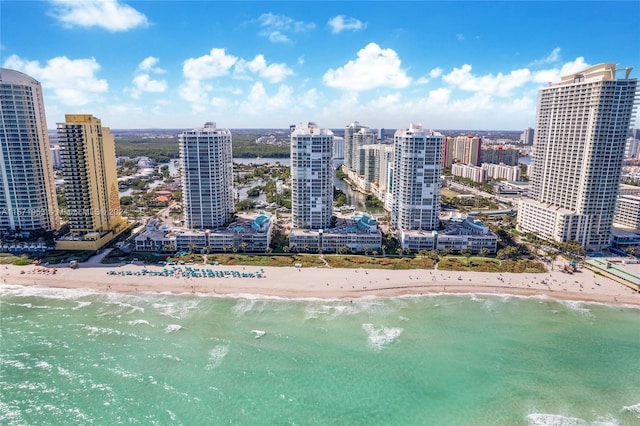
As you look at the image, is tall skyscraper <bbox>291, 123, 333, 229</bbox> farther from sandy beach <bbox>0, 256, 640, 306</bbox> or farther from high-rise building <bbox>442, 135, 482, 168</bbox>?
high-rise building <bbox>442, 135, 482, 168</bbox>

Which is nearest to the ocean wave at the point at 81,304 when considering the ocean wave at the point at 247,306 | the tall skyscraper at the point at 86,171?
the ocean wave at the point at 247,306

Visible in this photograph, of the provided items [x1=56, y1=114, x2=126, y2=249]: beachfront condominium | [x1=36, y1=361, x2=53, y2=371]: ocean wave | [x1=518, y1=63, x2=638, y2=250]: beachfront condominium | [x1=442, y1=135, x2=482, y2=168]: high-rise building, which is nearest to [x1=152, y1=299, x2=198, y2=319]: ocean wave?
[x1=36, y1=361, x2=53, y2=371]: ocean wave

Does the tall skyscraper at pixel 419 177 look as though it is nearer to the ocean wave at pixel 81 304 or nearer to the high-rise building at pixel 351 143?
the ocean wave at pixel 81 304

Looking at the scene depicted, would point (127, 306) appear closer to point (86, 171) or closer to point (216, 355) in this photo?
point (216, 355)

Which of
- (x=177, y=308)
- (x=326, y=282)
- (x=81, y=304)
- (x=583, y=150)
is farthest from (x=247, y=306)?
(x=583, y=150)

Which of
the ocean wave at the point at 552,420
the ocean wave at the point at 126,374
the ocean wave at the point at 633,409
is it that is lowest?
the ocean wave at the point at 552,420

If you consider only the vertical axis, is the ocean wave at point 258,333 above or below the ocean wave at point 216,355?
above
